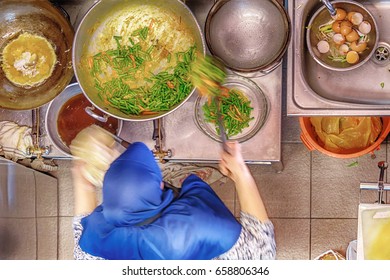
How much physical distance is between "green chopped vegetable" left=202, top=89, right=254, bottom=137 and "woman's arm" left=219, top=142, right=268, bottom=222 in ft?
0.39

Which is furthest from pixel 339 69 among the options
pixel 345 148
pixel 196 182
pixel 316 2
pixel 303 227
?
pixel 303 227

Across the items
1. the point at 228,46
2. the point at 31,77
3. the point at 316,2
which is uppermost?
the point at 316,2

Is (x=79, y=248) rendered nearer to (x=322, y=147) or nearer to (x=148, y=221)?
(x=148, y=221)

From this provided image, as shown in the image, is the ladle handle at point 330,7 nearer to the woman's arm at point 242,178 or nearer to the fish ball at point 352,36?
the fish ball at point 352,36

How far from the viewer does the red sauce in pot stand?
1.93 meters

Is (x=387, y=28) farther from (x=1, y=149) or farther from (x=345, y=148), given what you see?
(x=1, y=149)

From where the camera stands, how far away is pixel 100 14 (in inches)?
70.7

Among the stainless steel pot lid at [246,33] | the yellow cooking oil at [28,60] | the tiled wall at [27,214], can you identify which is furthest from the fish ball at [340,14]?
the tiled wall at [27,214]

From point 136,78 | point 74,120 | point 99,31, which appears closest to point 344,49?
point 136,78

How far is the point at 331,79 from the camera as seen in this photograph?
6.35 ft

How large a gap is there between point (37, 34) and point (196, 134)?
2.33 feet

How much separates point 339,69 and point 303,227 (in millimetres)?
899

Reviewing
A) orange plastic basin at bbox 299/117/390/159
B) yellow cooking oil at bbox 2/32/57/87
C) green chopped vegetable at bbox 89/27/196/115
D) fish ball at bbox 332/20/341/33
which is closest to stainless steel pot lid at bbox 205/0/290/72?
green chopped vegetable at bbox 89/27/196/115

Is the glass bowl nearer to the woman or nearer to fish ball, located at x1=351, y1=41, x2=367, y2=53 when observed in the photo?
the woman
